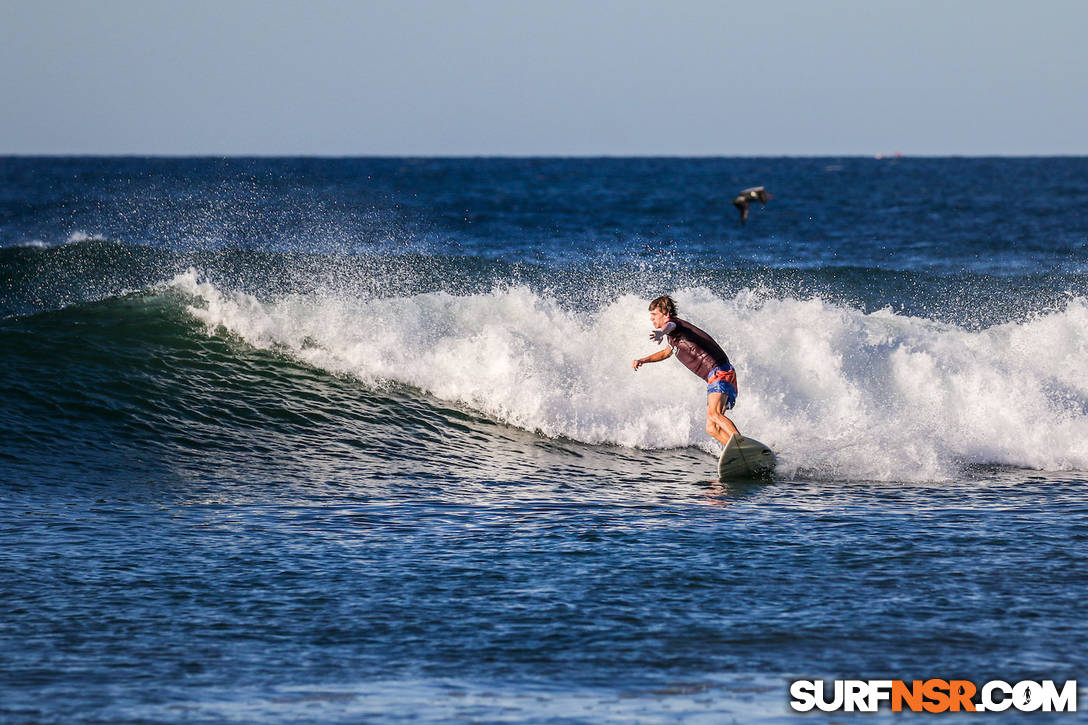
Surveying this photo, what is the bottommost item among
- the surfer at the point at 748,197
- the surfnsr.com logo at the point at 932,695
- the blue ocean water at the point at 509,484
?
the surfnsr.com logo at the point at 932,695

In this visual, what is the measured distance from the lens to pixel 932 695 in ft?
18.6

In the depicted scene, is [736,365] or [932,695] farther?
[736,365]

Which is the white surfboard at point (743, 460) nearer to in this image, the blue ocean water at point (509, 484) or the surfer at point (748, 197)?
the blue ocean water at point (509, 484)

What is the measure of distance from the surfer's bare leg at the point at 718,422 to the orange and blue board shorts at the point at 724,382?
63mm

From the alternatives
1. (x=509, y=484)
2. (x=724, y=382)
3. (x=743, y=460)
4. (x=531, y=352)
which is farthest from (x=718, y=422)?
(x=531, y=352)

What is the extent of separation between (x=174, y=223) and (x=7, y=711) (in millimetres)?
22472

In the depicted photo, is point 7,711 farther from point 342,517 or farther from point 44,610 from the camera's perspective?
point 342,517

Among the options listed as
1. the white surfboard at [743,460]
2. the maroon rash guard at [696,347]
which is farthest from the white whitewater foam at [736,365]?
the maroon rash guard at [696,347]

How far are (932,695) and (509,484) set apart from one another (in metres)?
5.58

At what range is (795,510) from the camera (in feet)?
30.9

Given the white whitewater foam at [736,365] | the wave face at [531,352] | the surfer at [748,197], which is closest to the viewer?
the wave face at [531,352]

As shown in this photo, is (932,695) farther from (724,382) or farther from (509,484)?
(724,382)

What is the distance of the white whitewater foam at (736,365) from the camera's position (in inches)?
503

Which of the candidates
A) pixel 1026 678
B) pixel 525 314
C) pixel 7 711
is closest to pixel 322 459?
pixel 525 314
